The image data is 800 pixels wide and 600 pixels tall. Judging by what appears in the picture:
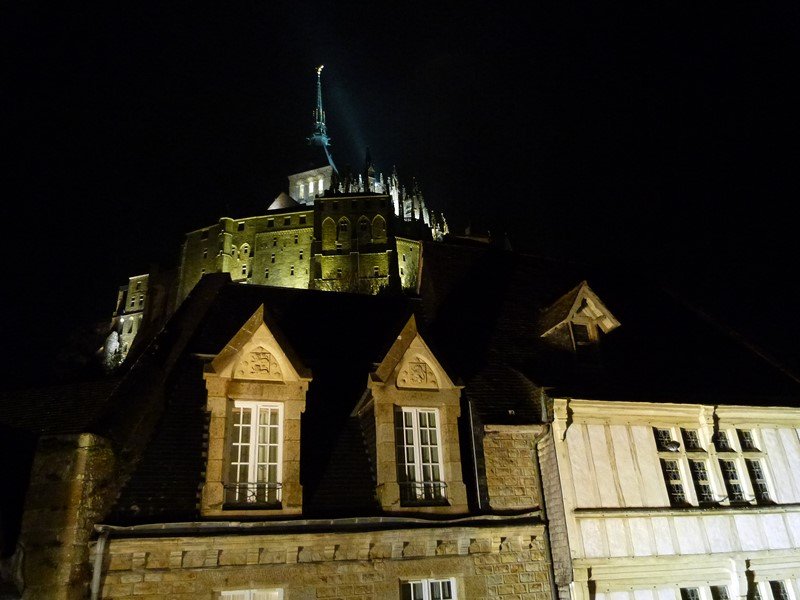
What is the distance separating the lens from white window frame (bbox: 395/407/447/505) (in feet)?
33.4

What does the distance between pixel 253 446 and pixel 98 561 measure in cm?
263

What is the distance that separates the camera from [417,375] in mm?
10875

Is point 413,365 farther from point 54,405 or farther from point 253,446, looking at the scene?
point 54,405

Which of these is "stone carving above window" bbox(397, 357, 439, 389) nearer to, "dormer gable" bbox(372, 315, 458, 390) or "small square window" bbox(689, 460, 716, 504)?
"dormer gable" bbox(372, 315, 458, 390)

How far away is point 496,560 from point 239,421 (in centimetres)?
492

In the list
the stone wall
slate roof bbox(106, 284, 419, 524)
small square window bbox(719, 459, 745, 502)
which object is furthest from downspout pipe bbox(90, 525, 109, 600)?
small square window bbox(719, 459, 745, 502)

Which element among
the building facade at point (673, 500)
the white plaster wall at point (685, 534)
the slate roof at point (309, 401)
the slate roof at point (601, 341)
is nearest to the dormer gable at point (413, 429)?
the slate roof at point (309, 401)

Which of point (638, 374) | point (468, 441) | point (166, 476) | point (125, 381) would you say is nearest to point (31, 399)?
point (125, 381)

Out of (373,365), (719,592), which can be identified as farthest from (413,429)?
(719,592)

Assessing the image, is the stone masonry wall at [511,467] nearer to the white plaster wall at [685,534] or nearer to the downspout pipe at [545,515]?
the downspout pipe at [545,515]

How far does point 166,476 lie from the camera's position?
372 inches

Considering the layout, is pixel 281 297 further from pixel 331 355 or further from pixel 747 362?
pixel 747 362

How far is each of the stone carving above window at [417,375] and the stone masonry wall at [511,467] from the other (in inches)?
52.8

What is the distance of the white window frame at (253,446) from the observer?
939cm
